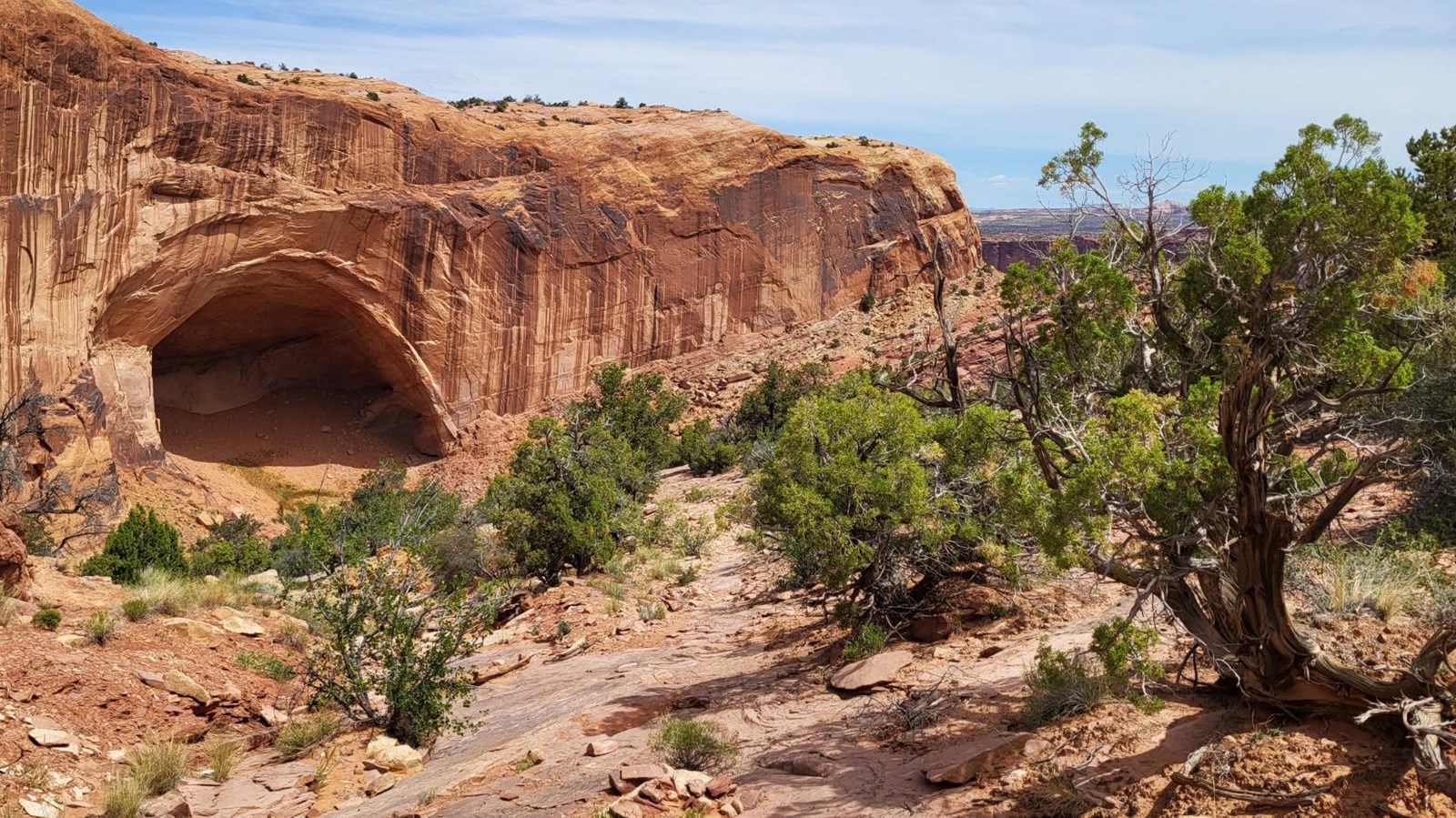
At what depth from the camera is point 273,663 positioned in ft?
32.8

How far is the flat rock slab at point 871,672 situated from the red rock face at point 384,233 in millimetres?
→ 12676

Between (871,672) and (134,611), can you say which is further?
Result: (134,611)

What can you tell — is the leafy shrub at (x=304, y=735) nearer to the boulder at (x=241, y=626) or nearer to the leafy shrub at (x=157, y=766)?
the leafy shrub at (x=157, y=766)

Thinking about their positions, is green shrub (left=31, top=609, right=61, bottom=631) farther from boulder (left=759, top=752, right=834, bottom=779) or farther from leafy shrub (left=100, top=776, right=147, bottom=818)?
boulder (left=759, top=752, right=834, bottom=779)

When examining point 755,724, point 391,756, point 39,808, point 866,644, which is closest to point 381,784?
point 391,756

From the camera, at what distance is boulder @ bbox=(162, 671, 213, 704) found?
33.9ft

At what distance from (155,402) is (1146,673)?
2890cm

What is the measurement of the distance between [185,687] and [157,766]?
1974 millimetres

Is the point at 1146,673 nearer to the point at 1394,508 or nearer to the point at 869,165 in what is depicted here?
the point at 1394,508

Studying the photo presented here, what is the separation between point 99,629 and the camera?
35.7 ft

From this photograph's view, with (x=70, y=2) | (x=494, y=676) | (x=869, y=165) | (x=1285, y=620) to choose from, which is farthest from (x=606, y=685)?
(x=869, y=165)

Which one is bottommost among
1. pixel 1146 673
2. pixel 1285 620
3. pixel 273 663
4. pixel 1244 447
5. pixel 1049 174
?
pixel 273 663

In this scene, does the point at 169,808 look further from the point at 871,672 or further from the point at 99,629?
the point at 871,672

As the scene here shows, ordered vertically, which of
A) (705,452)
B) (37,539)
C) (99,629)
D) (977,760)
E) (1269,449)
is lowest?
(37,539)
